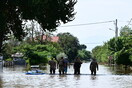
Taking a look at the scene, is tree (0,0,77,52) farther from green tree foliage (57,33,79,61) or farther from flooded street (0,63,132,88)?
green tree foliage (57,33,79,61)

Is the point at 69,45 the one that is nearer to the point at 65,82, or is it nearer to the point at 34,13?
the point at 34,13

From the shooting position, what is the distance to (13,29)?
3516 cm

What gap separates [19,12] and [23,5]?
2.30 metres

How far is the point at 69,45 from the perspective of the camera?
15238cm

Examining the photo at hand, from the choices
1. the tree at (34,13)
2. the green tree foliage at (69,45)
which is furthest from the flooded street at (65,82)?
the green tree foliage at (69,45)

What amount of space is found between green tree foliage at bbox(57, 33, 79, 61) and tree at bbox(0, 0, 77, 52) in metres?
110

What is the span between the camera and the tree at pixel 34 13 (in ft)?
99.6

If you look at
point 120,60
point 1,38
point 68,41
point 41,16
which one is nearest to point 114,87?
point 41,16

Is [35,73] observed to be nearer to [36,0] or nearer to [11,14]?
[11,14]

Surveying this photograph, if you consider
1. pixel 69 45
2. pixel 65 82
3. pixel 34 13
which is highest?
pixel 69 45

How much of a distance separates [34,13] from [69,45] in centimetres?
12184

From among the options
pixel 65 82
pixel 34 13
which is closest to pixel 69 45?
pixel 34 13

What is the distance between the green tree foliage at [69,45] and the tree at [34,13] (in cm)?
10973

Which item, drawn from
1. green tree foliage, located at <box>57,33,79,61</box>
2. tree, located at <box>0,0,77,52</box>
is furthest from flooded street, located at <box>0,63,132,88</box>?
green tree foliage, located at <box>57,33,79,61</box>
